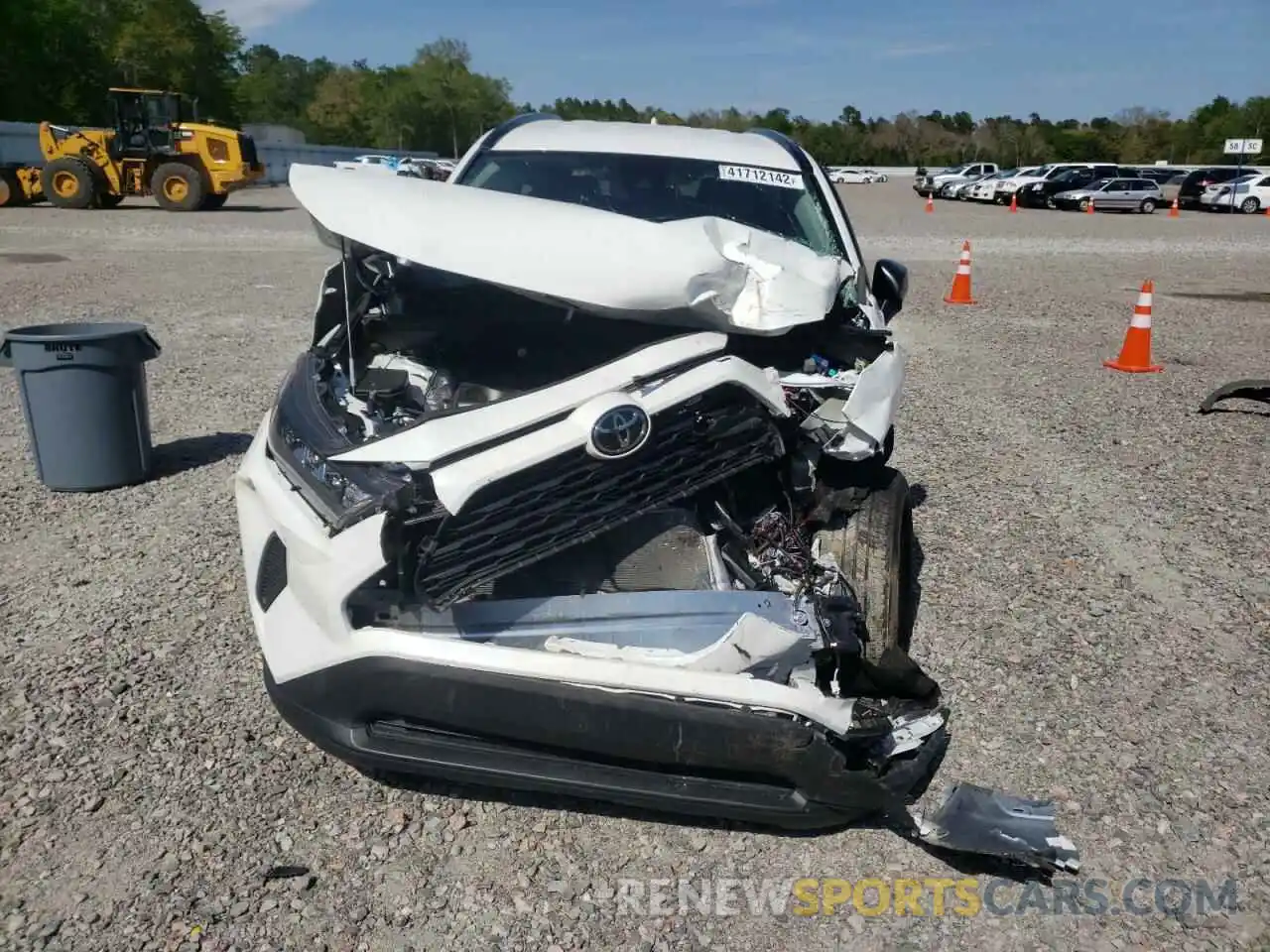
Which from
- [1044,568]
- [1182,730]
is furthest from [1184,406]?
[1182,730]

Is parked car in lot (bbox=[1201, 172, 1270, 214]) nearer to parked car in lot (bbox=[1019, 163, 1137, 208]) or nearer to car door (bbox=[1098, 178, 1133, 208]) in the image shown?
car door (bbox=[1098, 178, 1133, 208])

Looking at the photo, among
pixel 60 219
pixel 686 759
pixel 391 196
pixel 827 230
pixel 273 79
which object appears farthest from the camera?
pixel 273 79

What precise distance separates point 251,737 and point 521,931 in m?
1.18

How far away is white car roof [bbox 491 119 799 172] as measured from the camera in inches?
189

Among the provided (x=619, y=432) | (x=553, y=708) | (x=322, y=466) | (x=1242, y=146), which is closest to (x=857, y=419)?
(x=619, y=432)

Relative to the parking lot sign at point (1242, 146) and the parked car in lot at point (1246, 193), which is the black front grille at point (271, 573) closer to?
the parked car in lot at point (1246, 193)

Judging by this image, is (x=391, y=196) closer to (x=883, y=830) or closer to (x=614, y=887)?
(x=614, y=887)

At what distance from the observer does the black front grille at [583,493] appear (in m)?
2.51

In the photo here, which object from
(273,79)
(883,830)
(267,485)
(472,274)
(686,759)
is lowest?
(883,830)

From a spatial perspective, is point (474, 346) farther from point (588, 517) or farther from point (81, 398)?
point (81, 398)

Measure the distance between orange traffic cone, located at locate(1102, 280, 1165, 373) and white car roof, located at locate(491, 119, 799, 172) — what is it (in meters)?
5.24

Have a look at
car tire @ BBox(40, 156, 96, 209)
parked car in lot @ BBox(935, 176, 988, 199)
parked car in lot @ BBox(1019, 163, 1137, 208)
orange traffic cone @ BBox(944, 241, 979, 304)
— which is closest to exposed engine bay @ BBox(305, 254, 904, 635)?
orange traffic cone @ BBox(944, 241, 979, 304)

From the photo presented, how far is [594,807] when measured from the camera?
2947 millimetres

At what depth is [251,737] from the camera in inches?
125
